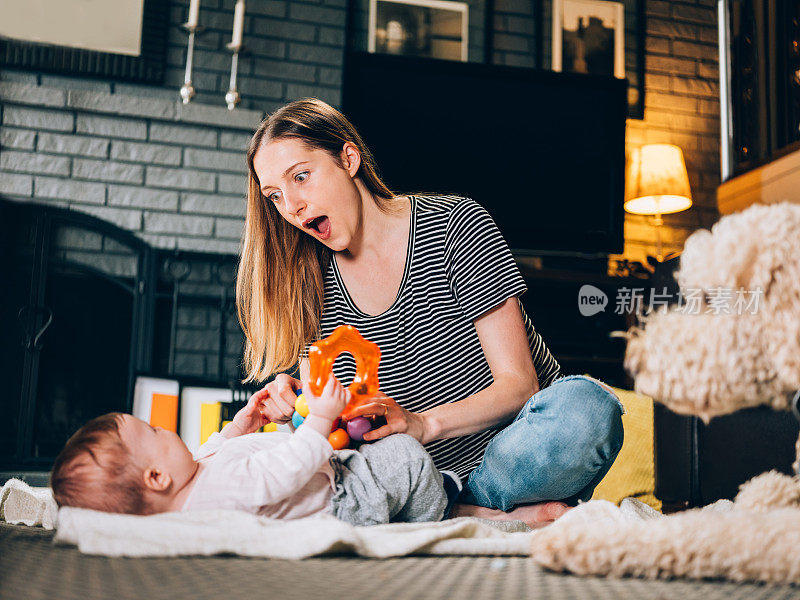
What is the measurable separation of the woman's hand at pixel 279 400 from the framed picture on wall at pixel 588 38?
8.43ft

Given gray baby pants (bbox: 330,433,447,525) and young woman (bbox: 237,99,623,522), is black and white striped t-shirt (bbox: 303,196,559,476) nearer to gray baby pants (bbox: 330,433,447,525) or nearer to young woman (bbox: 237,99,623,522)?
young woman (bbox: 237,99,623,522)

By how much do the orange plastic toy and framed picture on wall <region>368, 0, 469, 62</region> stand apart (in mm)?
2327

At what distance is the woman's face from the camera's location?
4.32ft

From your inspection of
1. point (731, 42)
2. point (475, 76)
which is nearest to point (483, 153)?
point (475, 76)

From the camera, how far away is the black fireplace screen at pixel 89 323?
2.64 meters

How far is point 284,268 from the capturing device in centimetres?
148

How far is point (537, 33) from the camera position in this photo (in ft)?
11.0

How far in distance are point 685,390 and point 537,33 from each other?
294cm

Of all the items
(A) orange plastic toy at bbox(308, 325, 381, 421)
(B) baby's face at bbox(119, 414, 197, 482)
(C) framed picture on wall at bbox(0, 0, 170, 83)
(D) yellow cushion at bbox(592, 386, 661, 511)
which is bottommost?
(D) yellow cushion at bbox(592, 386, 661, 511)

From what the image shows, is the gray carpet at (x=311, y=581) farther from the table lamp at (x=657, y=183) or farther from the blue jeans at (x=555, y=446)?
the table lamp at (x=657, y=183)

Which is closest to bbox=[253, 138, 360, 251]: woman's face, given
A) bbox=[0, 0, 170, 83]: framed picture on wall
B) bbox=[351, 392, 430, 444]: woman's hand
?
bbox=[351, 392, 430, 444]: woman's hand

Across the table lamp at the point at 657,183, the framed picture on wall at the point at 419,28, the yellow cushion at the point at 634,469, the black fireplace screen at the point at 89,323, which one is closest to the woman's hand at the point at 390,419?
the yellow cushion at the point at 634,469

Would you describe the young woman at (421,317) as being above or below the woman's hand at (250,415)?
above

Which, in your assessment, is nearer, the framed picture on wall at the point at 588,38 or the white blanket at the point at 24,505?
the white blanket at the point at 24,505
